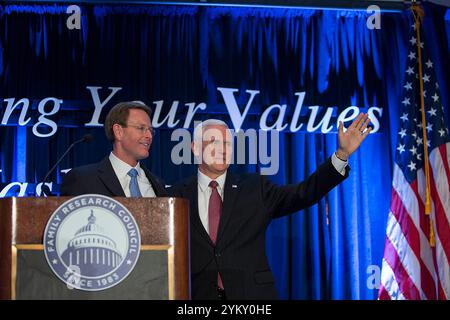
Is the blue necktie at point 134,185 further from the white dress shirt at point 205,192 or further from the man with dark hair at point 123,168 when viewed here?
the white dress shirt at point 205,192

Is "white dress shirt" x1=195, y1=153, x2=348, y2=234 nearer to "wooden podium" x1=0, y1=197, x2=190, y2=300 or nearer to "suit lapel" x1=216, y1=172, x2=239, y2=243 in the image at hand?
"suit lapel" x1=216, y1=172, x2=239, y2=243

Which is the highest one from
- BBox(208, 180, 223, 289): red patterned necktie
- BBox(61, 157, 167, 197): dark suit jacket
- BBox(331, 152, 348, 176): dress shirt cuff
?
BBox(331, 152, 348, 176): dress shirt cuff

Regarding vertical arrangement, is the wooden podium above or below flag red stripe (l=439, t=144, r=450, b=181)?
below

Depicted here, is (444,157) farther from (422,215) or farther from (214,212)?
(214,212)

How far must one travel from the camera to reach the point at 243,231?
3.18 m

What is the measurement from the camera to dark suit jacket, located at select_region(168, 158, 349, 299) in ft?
10.0

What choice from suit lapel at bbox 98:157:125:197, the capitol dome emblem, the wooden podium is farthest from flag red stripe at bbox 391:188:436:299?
the capitol dome emblem

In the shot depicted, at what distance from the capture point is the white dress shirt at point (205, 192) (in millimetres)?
3168

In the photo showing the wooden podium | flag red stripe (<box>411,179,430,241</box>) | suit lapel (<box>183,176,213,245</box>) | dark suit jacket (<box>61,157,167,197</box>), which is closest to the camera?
the wooden podium

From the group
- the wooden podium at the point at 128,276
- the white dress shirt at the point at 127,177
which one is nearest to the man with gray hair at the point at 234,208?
the white dress shirt at the point at 127,177

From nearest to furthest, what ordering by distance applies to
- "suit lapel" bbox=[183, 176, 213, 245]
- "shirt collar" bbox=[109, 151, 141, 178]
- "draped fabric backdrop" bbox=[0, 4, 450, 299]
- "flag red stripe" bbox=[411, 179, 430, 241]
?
"suit lapel" bbox=[183, 176, 213, 245]
"shirt collar" bbox=[109, 151, 141, 178]
"flag red stripe" bbox=[411, 179, 430, 241]
"draped fabric backdrop" bbox=[0, 4, 450, 299]

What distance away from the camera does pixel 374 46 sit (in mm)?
5363

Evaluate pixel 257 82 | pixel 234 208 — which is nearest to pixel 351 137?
pixel 234 208

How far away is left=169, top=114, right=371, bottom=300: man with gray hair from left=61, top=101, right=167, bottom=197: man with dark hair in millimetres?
207
